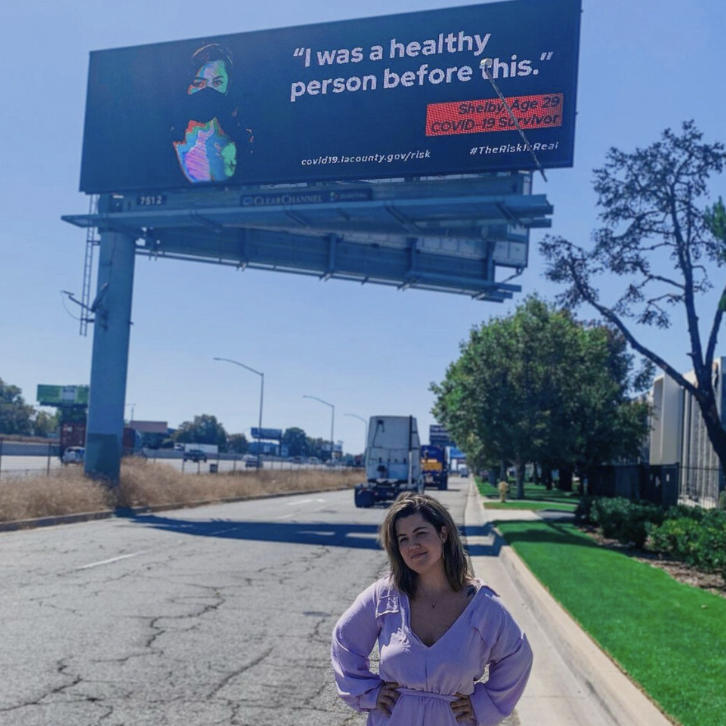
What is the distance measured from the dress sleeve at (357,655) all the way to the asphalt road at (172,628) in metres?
3.44

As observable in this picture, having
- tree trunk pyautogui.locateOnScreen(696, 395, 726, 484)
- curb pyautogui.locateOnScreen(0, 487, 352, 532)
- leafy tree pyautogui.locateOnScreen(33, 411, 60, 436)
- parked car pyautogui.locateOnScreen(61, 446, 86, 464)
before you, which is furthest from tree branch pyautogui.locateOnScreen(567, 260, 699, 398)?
leafy tree pyautogui.locateOnScreen(33, 411, 60, 436)

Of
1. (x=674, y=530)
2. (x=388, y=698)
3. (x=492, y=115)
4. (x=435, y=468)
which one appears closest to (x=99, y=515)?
(x=492, y=115)

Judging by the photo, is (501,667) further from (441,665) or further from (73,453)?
(73,453)

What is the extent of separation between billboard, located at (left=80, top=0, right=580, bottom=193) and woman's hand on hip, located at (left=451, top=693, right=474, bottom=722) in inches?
860

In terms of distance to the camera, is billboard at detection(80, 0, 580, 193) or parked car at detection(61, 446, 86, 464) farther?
parked car at detection(61, 446, 86, 464)

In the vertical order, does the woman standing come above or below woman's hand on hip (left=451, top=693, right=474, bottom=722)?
above

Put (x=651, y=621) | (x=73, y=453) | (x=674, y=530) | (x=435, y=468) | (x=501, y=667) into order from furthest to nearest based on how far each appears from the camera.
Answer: (x=435, y=468) < (x=73, y=453) < (x=674, y=530) < (x=651, y=621) < (x=501, y=667)

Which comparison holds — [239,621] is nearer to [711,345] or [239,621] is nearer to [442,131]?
[711,345]

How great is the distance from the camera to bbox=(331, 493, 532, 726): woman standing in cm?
338

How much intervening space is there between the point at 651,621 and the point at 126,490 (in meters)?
22.7

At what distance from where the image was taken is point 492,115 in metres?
25.0

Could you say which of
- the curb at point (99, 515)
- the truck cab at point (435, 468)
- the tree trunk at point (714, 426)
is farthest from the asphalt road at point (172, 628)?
the truck cab at point (435, 468)

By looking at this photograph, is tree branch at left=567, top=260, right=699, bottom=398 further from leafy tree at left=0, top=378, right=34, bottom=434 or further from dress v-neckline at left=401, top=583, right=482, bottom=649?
leafy tree at left=0, top=378, right=34, bottom=434

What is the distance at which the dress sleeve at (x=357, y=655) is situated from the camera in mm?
3484
